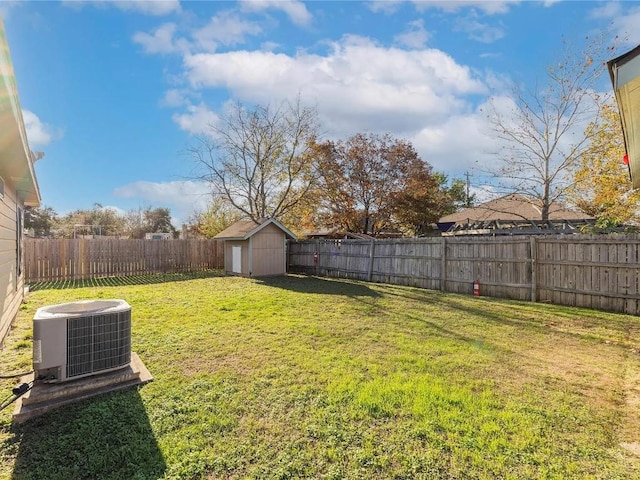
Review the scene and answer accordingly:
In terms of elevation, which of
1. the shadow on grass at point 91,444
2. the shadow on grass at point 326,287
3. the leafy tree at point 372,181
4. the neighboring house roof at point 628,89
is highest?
the leafy tree at point 372,181

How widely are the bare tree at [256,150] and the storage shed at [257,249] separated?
4312 millimetres

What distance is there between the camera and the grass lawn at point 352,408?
2107mm

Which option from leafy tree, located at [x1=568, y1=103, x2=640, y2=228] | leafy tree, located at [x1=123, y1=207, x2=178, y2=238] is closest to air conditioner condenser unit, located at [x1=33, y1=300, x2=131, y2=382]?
leafy tree, located at [x1=568, y1=103, x2=640, y2=228]

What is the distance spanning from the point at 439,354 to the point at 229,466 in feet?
9.79

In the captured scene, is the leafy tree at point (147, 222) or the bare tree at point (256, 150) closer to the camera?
the bare tree at point (256, 150)

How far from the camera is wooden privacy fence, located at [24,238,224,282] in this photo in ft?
38.1

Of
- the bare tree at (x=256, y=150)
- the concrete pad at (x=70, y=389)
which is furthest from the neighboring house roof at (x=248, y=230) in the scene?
the concrete pad at (x=70, y=389)

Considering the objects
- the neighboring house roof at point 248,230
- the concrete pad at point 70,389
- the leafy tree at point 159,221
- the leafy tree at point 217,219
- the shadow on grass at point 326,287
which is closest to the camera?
the concrete pad at point 70,389

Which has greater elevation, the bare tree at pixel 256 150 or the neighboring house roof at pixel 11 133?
the bare tree at pixel 256 150

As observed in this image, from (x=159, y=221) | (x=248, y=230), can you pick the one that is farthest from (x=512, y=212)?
(x=159, y=221)

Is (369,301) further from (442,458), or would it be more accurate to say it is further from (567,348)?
(442,458)

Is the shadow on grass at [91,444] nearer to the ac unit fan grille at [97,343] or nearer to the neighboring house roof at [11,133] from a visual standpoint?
the ac unit fan grille at [97,343]

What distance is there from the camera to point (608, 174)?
10.4m

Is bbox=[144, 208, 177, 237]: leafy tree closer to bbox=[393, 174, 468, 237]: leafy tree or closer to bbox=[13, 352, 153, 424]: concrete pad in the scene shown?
bbox=[393, 174, 468, 237]: leafy tree
